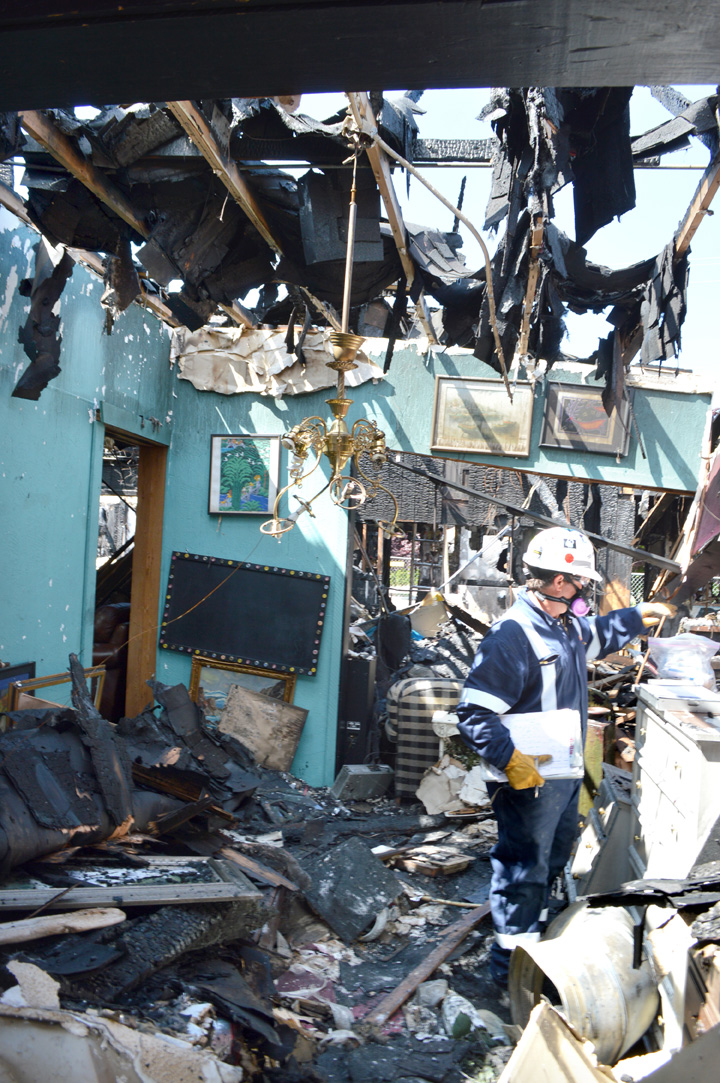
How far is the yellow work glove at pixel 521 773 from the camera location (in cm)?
363

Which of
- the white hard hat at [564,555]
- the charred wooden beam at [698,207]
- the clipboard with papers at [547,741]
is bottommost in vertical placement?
the clipboard with papers at [547,741]

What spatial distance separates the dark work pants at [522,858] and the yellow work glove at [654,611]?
1005 mm

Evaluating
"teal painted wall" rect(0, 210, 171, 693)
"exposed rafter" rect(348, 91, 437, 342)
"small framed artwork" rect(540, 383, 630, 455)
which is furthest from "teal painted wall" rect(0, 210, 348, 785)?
"exposed rafter" rect(348, 91, 437, 342)

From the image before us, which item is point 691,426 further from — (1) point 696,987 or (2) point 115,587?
(2) point 115,587

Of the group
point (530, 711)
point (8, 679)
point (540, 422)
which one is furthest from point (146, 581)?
point (530, 711)

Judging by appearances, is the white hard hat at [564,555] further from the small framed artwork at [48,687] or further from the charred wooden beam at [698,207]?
the small framed artwork at [48,687]

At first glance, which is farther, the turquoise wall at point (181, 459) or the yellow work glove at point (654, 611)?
the turquoise wall at point (181, 459)

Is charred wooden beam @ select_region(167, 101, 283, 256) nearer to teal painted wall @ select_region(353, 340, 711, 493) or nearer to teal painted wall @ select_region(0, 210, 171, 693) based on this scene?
teal painted wall @ select_region(0, 210, 171, 693)

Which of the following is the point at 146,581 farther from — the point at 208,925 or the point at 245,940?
the point at 208,925

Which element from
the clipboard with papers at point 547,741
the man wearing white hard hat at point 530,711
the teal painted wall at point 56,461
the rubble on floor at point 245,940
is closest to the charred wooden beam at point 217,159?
the teal painted wall at point 56,461

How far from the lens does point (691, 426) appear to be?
23.8ft

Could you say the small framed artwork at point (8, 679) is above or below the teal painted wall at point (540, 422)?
below

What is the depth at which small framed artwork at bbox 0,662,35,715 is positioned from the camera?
486 centimetres

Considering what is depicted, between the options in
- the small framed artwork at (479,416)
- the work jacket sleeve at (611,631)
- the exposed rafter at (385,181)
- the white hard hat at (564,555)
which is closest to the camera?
the exposed rafter at (385,181)
